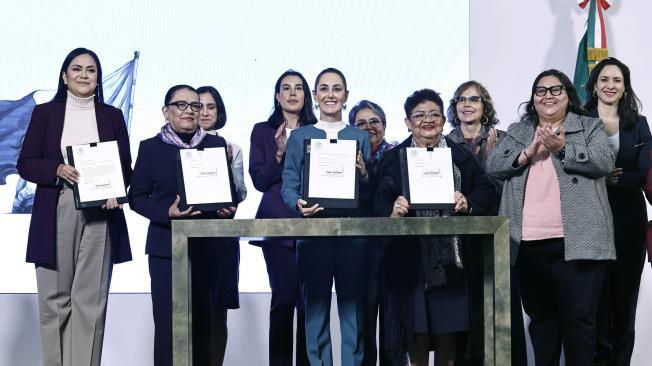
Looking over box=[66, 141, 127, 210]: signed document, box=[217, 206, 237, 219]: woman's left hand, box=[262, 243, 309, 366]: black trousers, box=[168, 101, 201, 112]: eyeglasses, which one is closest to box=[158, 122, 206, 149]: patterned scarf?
box=[168, 101, 201, 112]: eyeglasses

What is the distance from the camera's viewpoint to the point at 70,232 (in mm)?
4344

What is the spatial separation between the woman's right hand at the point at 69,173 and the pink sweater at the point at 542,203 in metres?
1.85

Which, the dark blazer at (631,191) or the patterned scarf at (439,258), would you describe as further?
the dark blazer at (631,191)

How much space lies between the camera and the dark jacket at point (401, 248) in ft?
13.6

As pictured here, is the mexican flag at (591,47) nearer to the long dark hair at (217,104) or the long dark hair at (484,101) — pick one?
the long dark hair at (484,101)

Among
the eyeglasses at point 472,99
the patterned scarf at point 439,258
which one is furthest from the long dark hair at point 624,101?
the patterned scarf at point 439,258

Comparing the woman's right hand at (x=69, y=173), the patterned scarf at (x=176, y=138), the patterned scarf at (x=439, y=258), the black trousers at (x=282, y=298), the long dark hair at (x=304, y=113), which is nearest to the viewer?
the patterned scarf at (x=439, y=258)

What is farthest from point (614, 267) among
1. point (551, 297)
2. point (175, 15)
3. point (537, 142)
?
point (175, 15)

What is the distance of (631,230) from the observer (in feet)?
14.7

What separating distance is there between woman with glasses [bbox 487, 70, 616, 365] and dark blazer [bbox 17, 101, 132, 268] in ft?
5.28

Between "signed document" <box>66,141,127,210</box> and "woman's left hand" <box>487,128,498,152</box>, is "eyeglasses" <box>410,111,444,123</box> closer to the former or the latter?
"woman's left hand" <box>487,128,498,152</box>

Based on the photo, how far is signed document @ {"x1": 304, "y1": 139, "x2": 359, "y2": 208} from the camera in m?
4.02

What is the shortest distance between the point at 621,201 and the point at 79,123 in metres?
2.40

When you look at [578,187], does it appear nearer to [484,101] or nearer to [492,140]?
[492,140]
